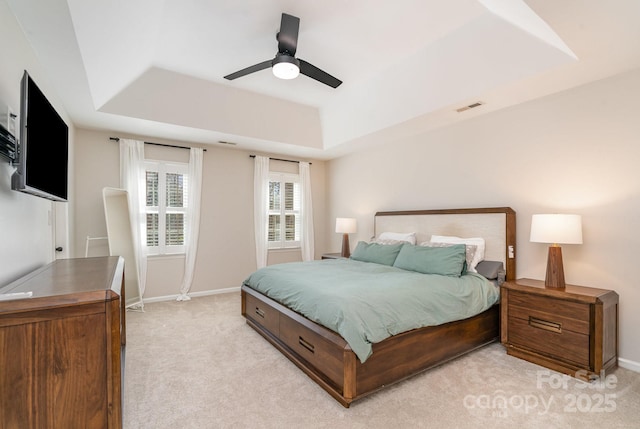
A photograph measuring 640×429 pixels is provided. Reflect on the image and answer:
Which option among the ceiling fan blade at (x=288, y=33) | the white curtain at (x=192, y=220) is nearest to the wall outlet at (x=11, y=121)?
the ceiling fan blade at (x=288, y=33)

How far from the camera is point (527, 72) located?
8.57 feet

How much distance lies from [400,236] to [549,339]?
206 centimetres

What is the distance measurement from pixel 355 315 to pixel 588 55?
263 centimetres

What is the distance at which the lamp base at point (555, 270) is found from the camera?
271 cm

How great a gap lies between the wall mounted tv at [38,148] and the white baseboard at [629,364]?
14.6ft

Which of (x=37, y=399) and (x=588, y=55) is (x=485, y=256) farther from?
(x=37, y=399)

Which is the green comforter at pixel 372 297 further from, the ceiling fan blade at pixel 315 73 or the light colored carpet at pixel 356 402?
the ceiling fan blade at pixel 315 73

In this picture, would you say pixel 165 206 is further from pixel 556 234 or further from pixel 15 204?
pixel 556 234

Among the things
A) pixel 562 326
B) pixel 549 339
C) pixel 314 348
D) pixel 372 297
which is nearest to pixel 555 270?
pixel 562 326

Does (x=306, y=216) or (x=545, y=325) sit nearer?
(x=545, y=325)

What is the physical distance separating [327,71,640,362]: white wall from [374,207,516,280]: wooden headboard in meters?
0.11

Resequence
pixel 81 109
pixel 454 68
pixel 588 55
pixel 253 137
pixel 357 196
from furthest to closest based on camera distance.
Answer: pixel 357 196 → pixel 253 137 → pixel 81 109 → pixel 454 68 → pixel 588 55

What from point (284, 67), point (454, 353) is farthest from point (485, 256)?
point (284, 67)

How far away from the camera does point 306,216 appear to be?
5.93 meters
